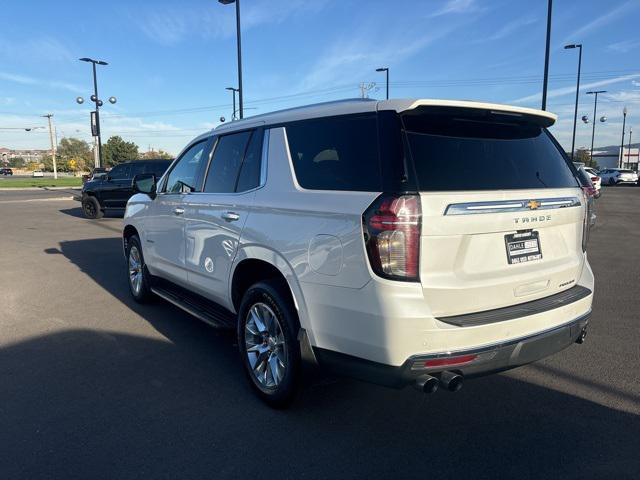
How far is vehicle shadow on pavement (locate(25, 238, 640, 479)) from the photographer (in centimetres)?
274

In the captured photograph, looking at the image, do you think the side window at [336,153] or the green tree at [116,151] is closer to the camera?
the side window at [336,153]

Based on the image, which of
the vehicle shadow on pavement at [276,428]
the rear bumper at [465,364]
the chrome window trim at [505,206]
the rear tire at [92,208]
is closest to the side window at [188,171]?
the vehicle shadow on pavement at [276,428]

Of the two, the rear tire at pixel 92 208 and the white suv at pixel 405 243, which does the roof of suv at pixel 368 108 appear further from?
the rear tire at pixel 92 208

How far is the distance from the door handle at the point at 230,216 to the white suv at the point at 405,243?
2 centimetres

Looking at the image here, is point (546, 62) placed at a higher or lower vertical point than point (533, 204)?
higher

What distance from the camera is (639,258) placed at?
28.7 ft

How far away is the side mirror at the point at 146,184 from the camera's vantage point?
214 inches

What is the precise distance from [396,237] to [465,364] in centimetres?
78

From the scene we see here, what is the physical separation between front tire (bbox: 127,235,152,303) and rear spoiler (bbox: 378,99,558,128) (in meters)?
A: 3.93

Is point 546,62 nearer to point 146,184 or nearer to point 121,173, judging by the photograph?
point 121,173

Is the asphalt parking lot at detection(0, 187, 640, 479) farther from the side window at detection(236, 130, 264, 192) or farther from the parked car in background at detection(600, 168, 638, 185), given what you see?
the parked car in background at detection(600, 168, 638, 185)

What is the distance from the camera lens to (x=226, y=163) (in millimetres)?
4145

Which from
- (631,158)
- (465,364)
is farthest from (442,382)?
(631,158)

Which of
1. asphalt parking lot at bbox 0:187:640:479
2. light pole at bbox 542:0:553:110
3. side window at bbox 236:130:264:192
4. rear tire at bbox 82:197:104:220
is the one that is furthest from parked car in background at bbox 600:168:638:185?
side window at bbox 236:130:264:192
